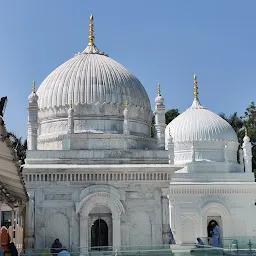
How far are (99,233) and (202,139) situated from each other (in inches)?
566

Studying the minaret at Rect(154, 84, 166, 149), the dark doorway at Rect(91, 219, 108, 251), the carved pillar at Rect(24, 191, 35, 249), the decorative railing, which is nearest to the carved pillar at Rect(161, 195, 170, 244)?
the decorative railing

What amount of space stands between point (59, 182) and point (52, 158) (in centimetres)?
107

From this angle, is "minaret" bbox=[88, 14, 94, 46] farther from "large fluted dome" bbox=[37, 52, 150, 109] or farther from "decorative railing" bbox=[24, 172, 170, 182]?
"decorative railing" bbox=[24, 172, 170, 182]

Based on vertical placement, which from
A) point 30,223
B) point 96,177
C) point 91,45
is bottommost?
point 30,223

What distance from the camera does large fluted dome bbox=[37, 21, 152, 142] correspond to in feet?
74.2

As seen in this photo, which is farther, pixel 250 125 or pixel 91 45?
pixel 250 125

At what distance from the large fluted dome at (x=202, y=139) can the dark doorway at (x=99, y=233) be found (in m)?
12.6

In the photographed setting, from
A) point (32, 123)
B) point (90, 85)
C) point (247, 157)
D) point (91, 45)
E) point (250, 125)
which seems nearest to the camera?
point (32, 123)

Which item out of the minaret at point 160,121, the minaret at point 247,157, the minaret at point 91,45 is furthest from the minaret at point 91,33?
the minaret at point 247,157

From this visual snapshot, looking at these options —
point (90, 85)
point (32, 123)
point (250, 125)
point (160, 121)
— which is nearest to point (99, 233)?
point (32, 123)

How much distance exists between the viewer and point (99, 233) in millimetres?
20688

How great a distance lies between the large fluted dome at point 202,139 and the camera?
32969mm

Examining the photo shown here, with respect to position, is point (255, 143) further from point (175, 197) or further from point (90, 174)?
point (90, 174)

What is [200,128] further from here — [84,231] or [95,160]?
[84,231]
